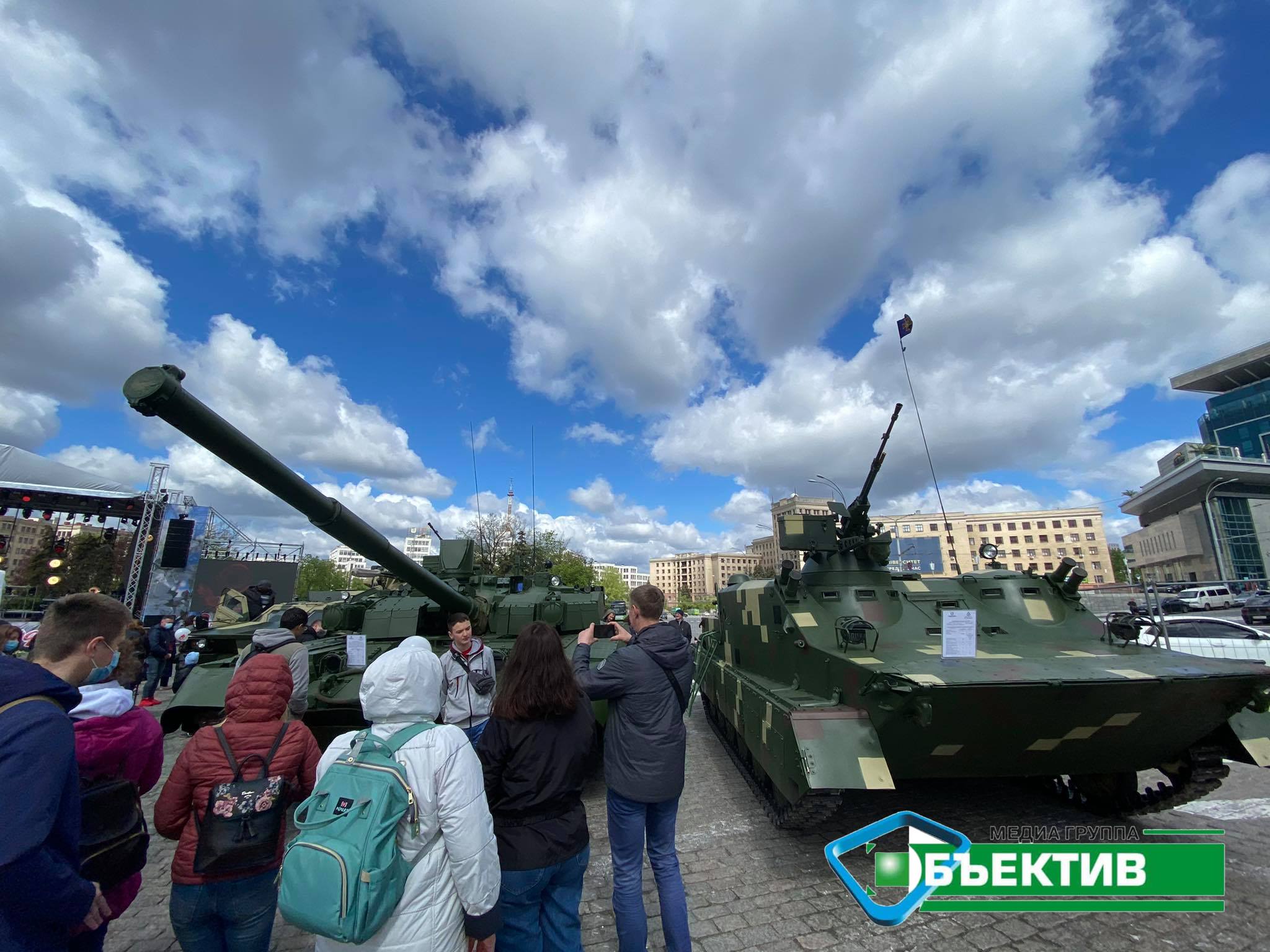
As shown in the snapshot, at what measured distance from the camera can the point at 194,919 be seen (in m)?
2.48

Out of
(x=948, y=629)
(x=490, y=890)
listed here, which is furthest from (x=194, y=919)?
(x=948, y=629)

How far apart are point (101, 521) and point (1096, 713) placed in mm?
26991

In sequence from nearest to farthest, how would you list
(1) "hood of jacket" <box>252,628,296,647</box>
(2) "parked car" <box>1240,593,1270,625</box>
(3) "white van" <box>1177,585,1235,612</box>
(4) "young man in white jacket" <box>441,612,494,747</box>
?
(4) "young man in white jacket" <box>441,612,494,747</box>
(1) "hood of jacket" <box>252,628,296,647</box>
(2) "parked car" <box>1240,593,1270,625</box>
(3) "white van" <box>1177,585,1235,612</box>

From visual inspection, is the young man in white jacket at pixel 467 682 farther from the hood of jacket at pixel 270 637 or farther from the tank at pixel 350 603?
the hood of jacket at pixel 270 637

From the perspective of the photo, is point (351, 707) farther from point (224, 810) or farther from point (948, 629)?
point (948, 629)

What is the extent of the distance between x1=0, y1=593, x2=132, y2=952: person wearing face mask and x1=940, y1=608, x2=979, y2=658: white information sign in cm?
480

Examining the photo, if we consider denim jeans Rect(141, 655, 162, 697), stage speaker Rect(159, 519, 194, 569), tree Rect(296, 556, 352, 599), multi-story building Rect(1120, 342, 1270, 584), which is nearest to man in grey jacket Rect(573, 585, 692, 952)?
denim jeans Rect(141, 655, 162, 697)

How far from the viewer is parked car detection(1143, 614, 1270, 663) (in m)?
11.0

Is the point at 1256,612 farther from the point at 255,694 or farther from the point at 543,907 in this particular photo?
the point at 255,694

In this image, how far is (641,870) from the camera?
3.22 meters

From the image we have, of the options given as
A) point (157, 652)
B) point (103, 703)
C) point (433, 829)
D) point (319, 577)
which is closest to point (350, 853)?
point (433, 829)

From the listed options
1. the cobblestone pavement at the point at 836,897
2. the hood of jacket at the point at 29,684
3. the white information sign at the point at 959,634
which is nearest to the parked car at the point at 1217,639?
the cobblestone pavement at the point at 836,897

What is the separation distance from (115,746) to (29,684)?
861mm

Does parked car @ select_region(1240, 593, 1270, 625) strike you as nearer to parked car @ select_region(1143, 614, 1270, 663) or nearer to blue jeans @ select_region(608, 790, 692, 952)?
parked car @ select_region(1143, 614, 1270, 663)
